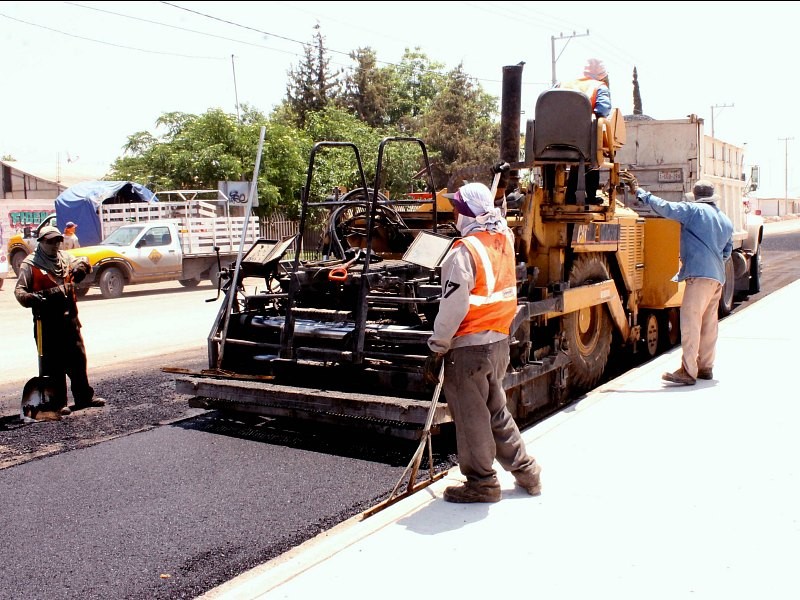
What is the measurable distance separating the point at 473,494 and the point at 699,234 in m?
4.09

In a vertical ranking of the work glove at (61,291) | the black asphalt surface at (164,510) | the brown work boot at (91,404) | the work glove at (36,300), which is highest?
the work glove at (61,291)

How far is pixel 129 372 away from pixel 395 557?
599cm

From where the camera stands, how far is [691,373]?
7543 millimetres

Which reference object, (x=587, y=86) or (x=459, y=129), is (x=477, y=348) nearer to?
(x=587, y=86)

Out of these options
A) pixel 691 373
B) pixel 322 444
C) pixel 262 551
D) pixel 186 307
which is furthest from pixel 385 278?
pixel 186 307

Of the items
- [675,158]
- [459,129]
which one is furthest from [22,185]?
[675,158]

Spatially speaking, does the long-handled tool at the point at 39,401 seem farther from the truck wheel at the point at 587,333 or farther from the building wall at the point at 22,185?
the building wall at the point at 22,185

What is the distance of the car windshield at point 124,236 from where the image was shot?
1936 centimetres

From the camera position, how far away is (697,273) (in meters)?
7.59

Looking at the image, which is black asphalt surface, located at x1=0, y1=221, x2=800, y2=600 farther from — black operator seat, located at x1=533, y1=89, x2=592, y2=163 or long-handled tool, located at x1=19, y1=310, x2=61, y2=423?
black operator seat, located at x1=533, y1=89, x2=592, y2=163

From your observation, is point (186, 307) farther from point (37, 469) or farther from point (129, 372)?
point (37, 469)

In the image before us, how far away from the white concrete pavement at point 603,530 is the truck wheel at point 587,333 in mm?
1051

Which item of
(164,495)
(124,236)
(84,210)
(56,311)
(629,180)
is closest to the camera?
(164,495)

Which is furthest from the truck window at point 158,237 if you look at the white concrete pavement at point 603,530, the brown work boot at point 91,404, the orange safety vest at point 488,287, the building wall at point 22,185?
the building wall at point 22,185
